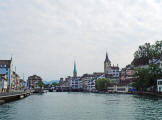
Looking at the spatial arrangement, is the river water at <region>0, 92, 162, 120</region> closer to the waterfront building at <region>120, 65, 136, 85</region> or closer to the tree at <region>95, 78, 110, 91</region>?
the waterfront building at <region>120, 65, 136, 85</region>

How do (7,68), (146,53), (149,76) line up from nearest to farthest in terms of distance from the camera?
(149,76) → (7,68) → (146,53)

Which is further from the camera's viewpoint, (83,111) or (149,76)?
(149,76)

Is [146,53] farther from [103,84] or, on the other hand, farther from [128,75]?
[103,84]

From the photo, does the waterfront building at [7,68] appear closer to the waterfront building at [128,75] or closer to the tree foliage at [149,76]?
the tree foliage at [149,76]

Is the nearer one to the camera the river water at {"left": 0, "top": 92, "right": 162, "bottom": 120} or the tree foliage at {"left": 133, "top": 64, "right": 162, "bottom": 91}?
the river water at {"left": 0, "top": 92, "right": 162, "bottom": 120}

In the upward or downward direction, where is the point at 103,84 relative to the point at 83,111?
upward

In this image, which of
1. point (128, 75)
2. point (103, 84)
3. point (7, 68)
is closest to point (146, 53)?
point (128, 75)

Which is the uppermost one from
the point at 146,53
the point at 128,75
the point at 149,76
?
the point at 146,53

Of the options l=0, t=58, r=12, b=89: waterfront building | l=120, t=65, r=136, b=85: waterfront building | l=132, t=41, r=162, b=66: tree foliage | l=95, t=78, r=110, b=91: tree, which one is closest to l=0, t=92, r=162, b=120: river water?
l=0, t=58, r=12, b=89: waterfront building

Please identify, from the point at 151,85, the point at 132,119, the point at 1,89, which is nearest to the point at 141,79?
the point at 151,85

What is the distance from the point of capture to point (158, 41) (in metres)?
124

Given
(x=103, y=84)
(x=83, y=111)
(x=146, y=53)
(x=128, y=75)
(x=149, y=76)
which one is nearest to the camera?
(x=83, y=111)

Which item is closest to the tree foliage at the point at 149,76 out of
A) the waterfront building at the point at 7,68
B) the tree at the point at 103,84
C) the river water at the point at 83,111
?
the river water at the point at 83,111

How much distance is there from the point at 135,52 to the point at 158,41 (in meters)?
17.2
